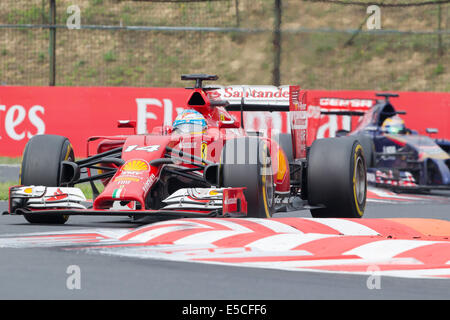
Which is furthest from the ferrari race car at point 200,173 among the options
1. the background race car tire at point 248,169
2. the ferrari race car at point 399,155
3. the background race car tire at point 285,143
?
the ferrari race car at point 399,155

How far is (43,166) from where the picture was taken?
10000mm

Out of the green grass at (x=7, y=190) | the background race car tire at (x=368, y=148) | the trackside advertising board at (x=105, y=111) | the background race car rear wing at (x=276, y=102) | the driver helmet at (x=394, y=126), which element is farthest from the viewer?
the trackside advertising board at (x=105, y=111)

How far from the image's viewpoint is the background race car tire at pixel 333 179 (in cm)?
1042

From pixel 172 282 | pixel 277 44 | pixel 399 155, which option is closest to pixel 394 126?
pixel 399 155

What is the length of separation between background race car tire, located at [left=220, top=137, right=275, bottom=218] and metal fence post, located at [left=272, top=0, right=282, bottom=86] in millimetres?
10856

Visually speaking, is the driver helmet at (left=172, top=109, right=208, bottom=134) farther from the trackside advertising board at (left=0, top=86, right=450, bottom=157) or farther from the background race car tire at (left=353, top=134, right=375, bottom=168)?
the trackside advertising board at (left=0, top=86, right=450, bottom=157)

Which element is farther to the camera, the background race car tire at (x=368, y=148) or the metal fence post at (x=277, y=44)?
the metal fence post at (x=277, y=44)

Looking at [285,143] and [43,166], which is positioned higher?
[285,143]

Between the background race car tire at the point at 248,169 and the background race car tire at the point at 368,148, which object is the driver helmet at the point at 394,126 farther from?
the background race car tire at the point at 248,169

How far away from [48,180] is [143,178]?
1.14m

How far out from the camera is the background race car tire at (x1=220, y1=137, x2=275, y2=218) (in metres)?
9.42

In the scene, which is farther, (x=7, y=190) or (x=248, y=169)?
(x=7, y=190)

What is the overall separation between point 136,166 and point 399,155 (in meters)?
8.23

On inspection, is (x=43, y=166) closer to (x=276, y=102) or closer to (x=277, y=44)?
(x=276, y=102)
